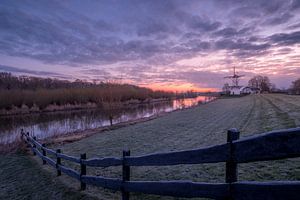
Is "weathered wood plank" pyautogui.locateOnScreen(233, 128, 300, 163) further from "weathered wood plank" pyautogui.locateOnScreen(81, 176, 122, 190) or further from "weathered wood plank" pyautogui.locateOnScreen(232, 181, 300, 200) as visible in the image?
"weathered wood plank" pyautogui.locateOnScreen(81, 176, 122, 190)

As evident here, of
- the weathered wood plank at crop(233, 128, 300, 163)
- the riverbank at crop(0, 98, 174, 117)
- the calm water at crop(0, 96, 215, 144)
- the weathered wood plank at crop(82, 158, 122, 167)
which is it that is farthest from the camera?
the riverbank at crop(0, 98, 174, 117)

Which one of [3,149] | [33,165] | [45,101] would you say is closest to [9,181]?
[33,165]

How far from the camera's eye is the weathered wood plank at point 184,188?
10.0 feet

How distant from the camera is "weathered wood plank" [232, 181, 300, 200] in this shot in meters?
2.22

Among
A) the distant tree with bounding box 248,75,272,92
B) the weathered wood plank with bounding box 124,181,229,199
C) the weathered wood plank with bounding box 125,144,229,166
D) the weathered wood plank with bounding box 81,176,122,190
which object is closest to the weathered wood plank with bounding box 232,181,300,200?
the weathered wood plank with bounding box 124,181,229,199

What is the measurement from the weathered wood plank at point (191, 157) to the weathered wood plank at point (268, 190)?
390mm

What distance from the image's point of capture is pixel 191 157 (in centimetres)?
346

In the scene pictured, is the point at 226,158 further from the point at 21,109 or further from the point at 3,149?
the point at 21,109

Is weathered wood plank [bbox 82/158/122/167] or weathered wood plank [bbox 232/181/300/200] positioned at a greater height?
weathered wood plank [bbox 232/181/300/200]

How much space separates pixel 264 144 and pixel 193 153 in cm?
117

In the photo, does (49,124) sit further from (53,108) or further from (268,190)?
(268,190)

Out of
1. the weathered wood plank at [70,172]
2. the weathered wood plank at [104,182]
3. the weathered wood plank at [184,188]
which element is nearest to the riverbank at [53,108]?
the weathered wood plank at [70,172]

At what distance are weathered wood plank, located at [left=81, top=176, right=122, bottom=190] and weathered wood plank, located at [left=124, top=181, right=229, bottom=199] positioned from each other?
0.53 m

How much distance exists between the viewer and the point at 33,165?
37.7 feet
